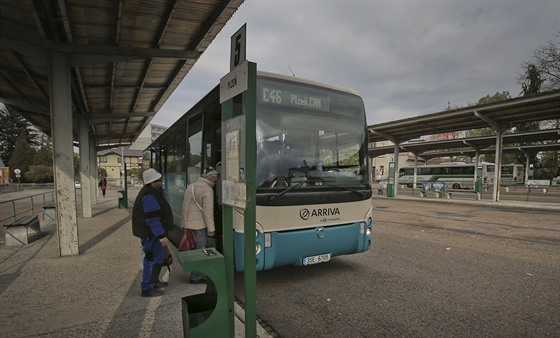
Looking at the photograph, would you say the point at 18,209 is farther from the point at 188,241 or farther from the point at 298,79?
the point at 298,79

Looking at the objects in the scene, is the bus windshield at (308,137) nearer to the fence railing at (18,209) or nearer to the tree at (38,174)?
the fence railing at (18,209)

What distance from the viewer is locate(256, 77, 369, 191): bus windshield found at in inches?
174

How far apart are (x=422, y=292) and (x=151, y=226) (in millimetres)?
4000

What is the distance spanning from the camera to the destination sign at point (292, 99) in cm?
446

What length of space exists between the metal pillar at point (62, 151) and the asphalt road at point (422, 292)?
415 cm

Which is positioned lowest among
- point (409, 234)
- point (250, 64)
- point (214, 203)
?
point (409, 234)

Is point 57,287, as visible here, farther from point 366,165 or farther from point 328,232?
point 366,165

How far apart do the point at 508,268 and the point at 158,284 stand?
616cm

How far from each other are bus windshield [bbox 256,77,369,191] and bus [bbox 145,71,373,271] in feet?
0.05

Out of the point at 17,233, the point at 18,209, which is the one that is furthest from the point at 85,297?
the point at 18,209

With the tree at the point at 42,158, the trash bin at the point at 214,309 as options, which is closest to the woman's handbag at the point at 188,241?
the trash bin at the point at 214,309

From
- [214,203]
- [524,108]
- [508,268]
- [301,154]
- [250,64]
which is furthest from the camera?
[524,108]

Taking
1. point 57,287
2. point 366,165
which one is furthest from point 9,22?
point 366,165

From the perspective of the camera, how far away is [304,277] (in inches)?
209
